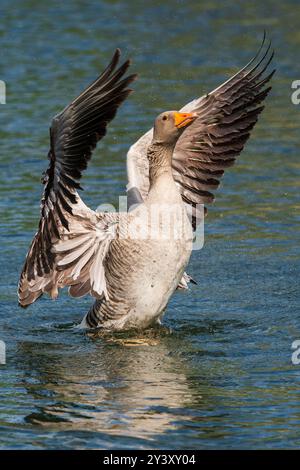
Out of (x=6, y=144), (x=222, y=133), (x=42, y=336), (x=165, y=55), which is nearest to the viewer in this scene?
(x=42, y=336)

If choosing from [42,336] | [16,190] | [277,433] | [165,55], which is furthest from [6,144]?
[277,433]

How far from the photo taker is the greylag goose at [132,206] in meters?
9.77

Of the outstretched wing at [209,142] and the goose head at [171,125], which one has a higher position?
the outstretched wing at [209,142]

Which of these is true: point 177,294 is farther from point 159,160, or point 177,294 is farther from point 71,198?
point 71,198

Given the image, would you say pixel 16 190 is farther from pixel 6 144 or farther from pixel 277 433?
pixel 277 433

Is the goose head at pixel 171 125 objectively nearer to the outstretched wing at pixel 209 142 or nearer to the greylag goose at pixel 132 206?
the greylag goose at pixel 132 206

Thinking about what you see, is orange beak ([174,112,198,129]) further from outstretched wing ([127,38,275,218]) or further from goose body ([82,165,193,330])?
outstretched wing ([127,38,275,218])

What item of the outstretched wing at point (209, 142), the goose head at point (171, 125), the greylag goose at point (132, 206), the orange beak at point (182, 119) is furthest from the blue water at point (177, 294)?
the orange beak at point (182, 119)

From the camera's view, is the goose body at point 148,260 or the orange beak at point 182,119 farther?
the orange beak at point 182,119

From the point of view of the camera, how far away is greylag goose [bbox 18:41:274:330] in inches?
385

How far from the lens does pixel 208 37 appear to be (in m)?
23.9

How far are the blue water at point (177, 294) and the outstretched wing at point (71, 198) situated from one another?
1.99 feet
